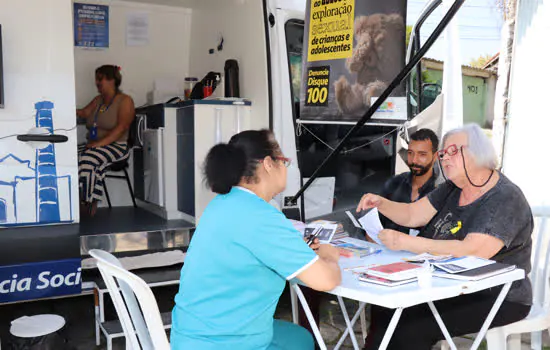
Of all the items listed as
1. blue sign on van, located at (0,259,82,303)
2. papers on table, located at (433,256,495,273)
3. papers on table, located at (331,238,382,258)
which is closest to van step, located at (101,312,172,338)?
blue sign on van, located at (0,259,82,303)

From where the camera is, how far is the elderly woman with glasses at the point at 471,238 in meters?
2.26

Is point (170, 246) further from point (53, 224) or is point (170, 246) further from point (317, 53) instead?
point (317, 53)

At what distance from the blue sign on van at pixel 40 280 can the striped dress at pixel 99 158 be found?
58.4 inches

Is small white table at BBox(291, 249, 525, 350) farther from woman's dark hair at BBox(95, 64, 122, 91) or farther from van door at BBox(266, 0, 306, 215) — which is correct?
woman's dark hair at BBox(95, 64, 122, 91)

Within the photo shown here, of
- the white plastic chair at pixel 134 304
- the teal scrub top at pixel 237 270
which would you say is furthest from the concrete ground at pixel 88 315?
the teal scrub top at pixel 237 270

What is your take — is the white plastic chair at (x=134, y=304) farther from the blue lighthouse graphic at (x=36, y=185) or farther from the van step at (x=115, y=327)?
the blue lighthouse graphic at (x=36, y=185)

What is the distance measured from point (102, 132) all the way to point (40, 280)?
2.22 m

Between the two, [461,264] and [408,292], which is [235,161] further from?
[461,264]

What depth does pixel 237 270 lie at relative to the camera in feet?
5.72

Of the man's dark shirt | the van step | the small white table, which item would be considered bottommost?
the van step

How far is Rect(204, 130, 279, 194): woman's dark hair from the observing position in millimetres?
1850

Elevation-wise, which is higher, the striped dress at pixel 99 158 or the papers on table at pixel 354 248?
the striped dress at pixel 99 158

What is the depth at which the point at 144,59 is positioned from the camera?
18.6 ft

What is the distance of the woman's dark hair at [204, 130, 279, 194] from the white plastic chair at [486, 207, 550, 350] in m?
1.28
